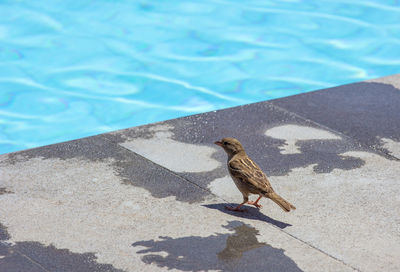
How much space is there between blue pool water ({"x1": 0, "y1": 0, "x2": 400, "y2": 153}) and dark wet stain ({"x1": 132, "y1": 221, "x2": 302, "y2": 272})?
4.32 m

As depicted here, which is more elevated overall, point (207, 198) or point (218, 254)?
point (207, 198)

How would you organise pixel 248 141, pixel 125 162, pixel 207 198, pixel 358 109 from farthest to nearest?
1. pixel 358 109
2. pixel 248 141
3. pixel 125 162
4. pixel 207 198

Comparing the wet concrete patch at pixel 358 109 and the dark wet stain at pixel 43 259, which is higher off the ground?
the wet concrete patch at pixel 358 109

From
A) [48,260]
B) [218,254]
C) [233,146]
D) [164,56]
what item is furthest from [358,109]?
[164,56]

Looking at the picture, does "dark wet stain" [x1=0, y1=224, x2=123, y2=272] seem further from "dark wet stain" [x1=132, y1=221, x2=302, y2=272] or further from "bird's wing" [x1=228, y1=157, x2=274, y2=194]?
"bird's wing" [x1=228, y1=157, x2=274, y2=194]

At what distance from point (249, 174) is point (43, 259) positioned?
1.44 metres

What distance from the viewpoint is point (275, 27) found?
1123 centimetres

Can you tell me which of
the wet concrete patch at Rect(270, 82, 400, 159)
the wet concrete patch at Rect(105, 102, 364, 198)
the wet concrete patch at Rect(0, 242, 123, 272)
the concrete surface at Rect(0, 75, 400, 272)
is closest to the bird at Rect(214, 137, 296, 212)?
the concrete surface at Rect(0, 75, 400, 272)

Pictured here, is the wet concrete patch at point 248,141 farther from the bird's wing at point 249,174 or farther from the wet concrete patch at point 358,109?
the bird's wing at point 249,174

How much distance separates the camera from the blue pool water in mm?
8656

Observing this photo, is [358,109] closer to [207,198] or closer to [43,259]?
[207,198]

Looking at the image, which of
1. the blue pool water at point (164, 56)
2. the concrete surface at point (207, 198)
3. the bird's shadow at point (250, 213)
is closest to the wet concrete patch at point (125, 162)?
the concrete surface at point (207, 198)

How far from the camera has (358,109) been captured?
650cm

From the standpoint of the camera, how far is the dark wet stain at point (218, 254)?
3.86 meters
